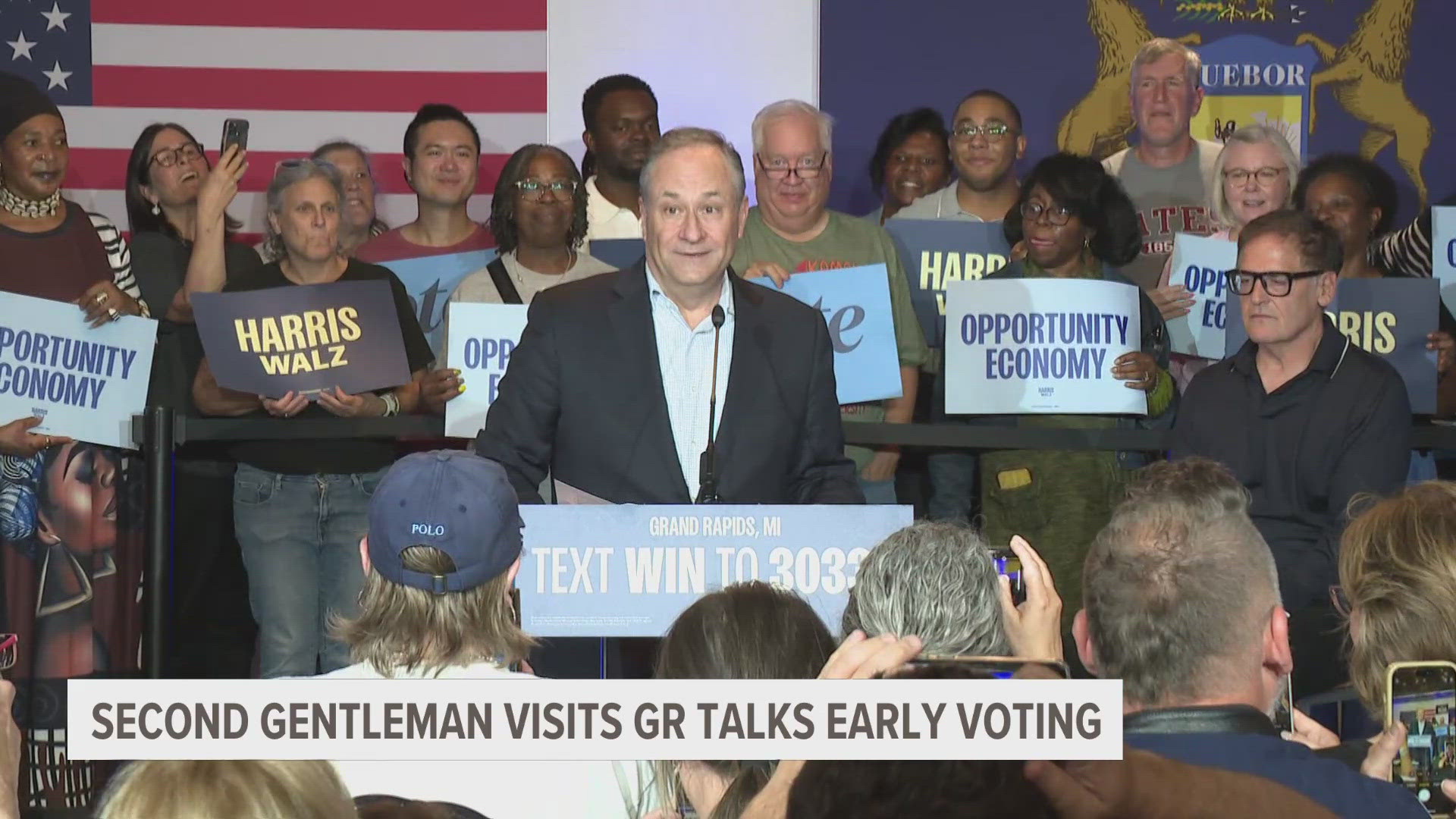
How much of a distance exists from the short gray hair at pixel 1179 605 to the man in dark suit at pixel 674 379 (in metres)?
1.75

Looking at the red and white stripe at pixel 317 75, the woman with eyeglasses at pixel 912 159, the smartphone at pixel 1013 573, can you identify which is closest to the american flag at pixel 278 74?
the red and white stripe at pixel 317 75

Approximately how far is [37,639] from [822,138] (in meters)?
2.80

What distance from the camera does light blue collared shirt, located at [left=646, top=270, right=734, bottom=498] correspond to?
13.2 feet

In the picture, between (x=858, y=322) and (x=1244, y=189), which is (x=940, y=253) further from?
(x=1244, y=189)

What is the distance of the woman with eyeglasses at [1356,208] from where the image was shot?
18.8ft

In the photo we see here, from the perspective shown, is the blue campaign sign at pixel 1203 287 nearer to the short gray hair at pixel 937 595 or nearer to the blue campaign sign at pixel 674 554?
the blue campaign sign at pixel 674 554

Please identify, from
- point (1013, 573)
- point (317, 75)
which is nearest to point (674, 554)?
point (1013, 573)

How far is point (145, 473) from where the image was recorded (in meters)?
5.28

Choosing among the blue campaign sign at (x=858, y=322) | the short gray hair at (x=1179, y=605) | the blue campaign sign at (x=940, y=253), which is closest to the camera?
the short gray hair at (x=1179, y=605)

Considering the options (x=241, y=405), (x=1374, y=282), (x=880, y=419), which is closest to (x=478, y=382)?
(x=241, y=405)

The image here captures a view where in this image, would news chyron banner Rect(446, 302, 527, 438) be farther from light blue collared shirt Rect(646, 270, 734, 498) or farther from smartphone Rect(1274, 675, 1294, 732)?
smartphone Rect(1274, 675, 1294, 732)

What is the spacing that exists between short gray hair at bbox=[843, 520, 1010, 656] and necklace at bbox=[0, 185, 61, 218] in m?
3.69

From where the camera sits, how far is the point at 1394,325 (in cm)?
561

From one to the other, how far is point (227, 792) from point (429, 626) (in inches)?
48.2
